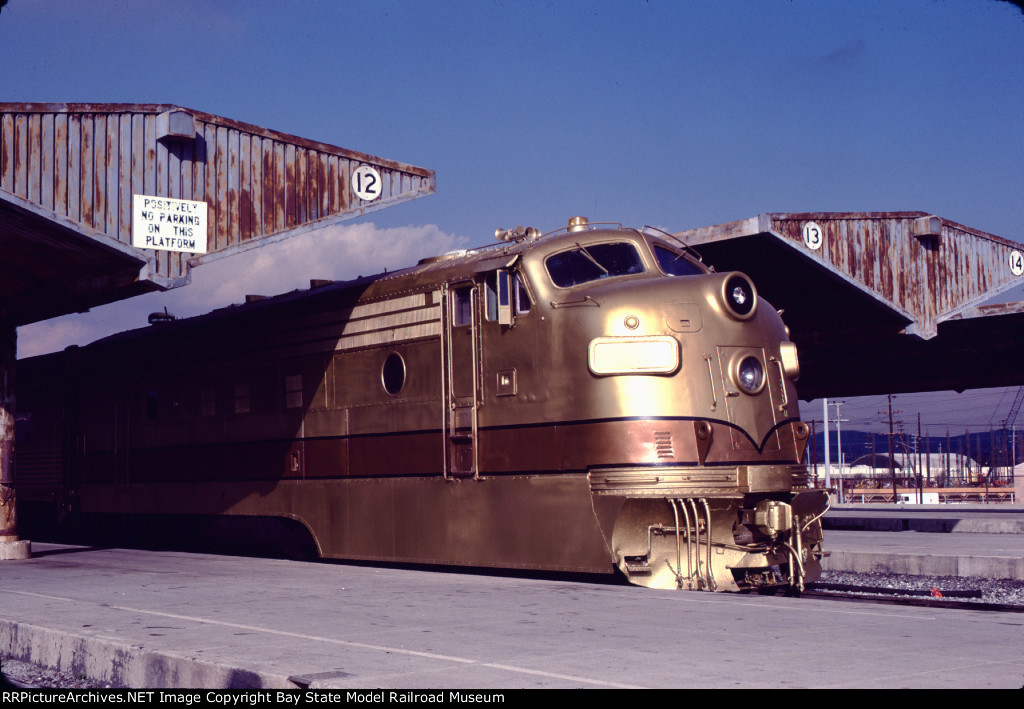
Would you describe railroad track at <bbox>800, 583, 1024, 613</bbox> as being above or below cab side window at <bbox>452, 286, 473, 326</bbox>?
below

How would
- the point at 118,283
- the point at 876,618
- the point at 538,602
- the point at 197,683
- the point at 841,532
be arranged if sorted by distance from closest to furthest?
the point at 197,683 < the point at 876,618 < the point at 538,602 < the point at 118,283 < the point at 841,532

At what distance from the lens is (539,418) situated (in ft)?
40.7

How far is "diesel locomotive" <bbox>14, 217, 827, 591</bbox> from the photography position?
11.7 meters

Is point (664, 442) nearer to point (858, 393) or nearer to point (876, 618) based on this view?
point (876, 618)

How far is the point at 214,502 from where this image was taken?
17.0m

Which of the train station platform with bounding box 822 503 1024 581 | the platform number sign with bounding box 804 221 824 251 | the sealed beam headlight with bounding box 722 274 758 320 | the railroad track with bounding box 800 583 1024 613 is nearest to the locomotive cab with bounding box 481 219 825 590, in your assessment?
the sealed beam headlight with bounding box 722 274 758 320

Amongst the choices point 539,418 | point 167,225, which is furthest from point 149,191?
point 539,418

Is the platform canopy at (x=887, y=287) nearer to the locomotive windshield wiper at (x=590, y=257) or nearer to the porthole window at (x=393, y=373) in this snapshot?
the locomotive windshield wiper at (x=590, y=257)

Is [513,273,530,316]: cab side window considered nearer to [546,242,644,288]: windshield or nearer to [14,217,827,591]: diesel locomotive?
[14,217,827,591]: diesel locomotive

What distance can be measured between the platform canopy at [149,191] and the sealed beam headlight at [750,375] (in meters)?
6.35

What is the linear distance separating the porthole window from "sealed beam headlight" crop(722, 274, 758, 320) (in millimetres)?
4017

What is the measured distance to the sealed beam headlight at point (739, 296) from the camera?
1220 centimetres

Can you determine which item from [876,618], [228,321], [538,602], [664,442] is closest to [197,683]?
[538,602]
